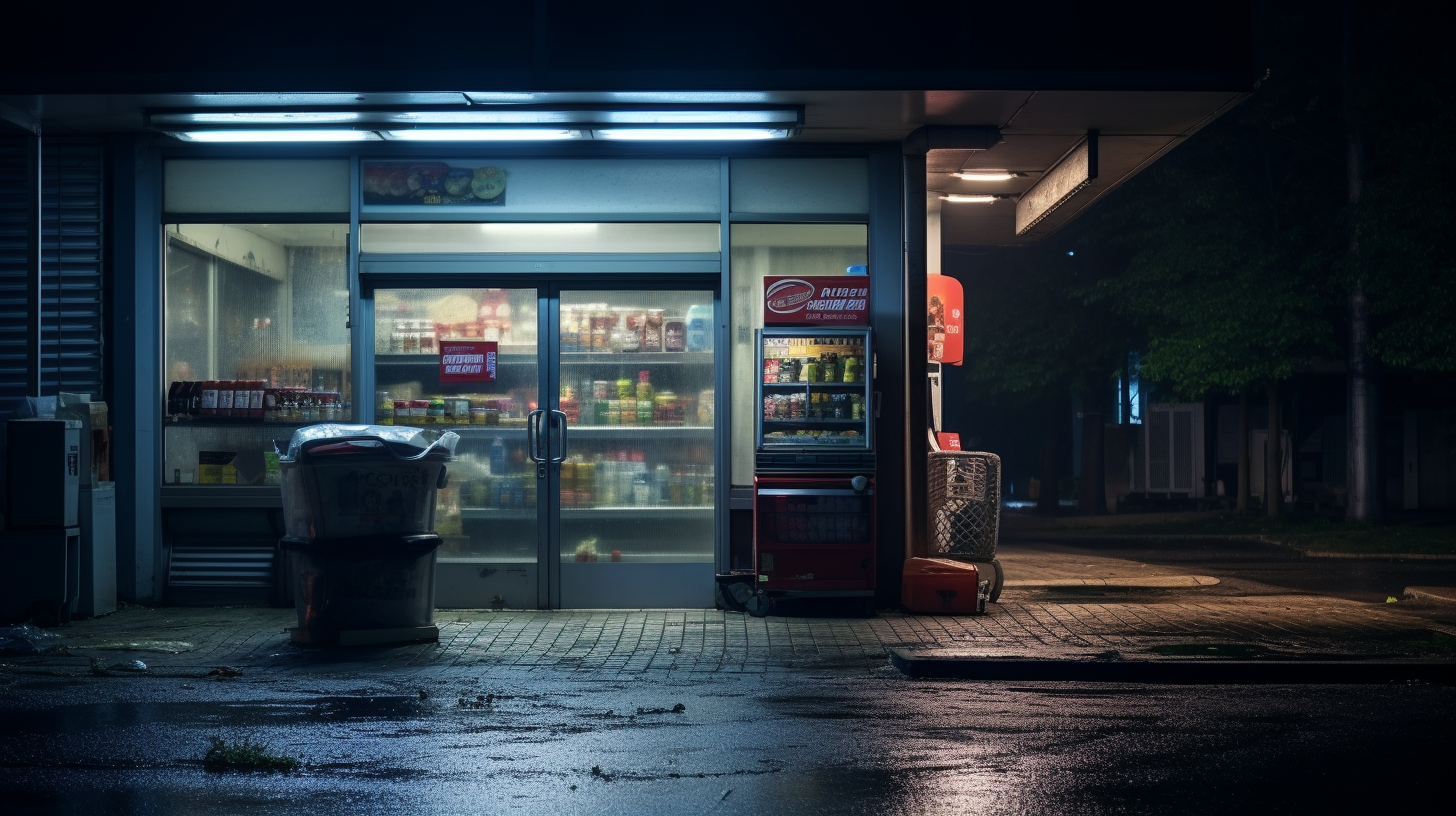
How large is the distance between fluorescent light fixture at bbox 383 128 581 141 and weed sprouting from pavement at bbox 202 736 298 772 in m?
5.78

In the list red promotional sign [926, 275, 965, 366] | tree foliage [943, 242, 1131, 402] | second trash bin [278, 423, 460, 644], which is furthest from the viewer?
tree foliage [943, 242, 1131, 402]

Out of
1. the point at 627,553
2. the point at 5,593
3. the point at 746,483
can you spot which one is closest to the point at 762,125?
the point at 746,483

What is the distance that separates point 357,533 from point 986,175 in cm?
679

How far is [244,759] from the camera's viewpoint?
18.7 feet

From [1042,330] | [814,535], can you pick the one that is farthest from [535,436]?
[1042,330]

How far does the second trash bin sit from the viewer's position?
357 inches

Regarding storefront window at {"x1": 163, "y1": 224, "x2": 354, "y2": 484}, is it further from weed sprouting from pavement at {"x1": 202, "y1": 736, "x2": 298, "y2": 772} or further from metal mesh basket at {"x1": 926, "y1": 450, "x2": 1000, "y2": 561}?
weed sprouting from pavement at {"x1": 202, "y1": 736, "x2": 298, "y2": 772}

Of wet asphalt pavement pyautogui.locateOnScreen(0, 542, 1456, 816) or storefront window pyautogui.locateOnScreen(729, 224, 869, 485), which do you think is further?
storefront window pyautogui.locateOnScreen(729, 224, 869, 485)

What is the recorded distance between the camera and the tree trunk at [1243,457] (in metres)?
25.3

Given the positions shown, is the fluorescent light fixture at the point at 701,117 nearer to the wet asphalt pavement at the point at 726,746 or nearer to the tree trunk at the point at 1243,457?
the wet asphalt pavement at the point at 726,746

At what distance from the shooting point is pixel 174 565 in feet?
36.2

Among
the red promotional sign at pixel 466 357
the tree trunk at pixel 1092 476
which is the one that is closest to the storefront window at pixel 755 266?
the red promotional sign at pixel 466 357

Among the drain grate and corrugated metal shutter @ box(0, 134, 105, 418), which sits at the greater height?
corrugated metal shutter @ box(0, 134, 105, 418)

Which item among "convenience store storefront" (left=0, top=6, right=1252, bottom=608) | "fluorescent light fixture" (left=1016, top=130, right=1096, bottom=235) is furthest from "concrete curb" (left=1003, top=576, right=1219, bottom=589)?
"fluorescent light fixture" (left=1016, top=130, right=1096, bottom=235)
